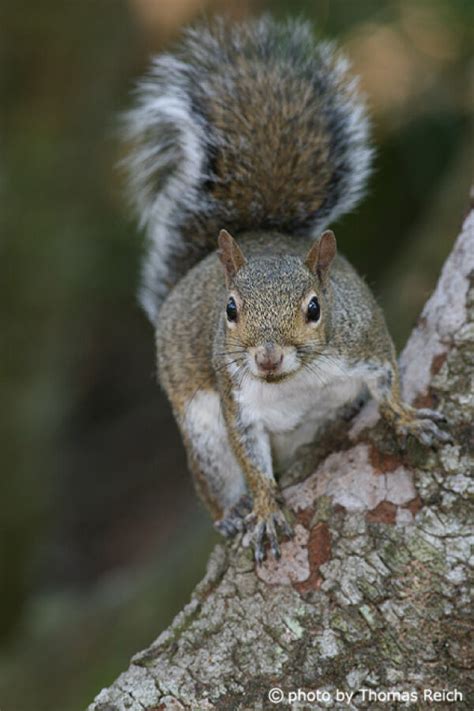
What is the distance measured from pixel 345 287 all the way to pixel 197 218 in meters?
0.56

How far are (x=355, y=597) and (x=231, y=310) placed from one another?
674 mm

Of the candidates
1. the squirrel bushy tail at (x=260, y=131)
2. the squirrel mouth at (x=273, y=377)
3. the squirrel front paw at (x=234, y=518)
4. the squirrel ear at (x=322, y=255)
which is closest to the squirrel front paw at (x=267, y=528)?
the squirrel front paw at (x=234, y=518)

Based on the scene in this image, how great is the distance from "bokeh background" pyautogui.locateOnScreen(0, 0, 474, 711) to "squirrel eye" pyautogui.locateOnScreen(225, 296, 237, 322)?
1.50 meters

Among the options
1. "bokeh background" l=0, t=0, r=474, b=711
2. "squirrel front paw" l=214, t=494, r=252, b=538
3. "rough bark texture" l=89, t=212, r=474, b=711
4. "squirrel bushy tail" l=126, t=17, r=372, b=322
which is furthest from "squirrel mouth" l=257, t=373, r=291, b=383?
"bokeh background" l=0, t=0, r=474, b=711

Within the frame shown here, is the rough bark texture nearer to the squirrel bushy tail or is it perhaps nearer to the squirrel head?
the squirrel head

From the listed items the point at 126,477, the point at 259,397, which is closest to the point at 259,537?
the point at 259,397

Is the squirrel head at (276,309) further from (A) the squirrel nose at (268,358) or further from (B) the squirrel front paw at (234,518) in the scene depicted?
(B) the squirrel front paw at (234,518)

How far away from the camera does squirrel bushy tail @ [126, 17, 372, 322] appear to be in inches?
104

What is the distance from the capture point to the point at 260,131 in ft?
8.67

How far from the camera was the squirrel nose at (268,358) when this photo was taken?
6.54 feet

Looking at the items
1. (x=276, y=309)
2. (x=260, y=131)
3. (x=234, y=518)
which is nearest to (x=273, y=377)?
(x=276, y=309)

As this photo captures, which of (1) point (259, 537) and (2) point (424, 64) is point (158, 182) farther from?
(2) point (424, 64)

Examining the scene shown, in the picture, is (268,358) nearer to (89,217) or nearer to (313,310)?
(313,310)

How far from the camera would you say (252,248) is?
2.53 meters
